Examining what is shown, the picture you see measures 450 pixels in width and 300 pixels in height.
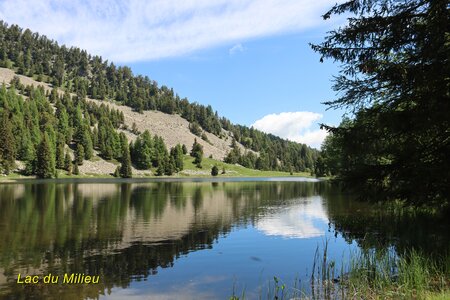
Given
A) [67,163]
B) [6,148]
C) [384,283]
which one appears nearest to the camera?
[384,283]

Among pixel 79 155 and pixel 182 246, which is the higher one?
pixel 79 155

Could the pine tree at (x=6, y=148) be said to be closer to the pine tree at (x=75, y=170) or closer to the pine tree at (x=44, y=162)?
the pine tree at (x=44, y=162)

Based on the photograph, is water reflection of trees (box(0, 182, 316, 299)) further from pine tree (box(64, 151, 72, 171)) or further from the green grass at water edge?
pine tree (box(64, 151, 72, 171))

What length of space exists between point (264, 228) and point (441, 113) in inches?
804

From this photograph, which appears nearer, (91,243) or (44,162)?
(91,243)

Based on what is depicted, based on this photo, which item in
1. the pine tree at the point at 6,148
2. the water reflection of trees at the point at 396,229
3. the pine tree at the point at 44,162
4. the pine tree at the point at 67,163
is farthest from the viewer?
the pine tree at the point at 67,163

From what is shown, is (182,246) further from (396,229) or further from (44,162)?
(44,162)

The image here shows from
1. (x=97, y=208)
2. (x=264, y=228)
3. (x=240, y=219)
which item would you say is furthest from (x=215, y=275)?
(x=97, y=208)

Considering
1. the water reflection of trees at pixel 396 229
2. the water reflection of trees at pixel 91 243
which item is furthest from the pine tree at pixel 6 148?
the water reflection of trees at pixel 396 229

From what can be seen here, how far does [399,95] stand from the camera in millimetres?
14602

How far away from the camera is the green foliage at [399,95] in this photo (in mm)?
12656

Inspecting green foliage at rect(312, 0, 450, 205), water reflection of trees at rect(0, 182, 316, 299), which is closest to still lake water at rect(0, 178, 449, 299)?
water reflection of trees at rect(0, 182, 316, 299)

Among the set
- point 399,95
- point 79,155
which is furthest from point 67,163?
point 399,95

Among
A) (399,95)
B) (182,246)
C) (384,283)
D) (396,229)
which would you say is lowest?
(182,246)
